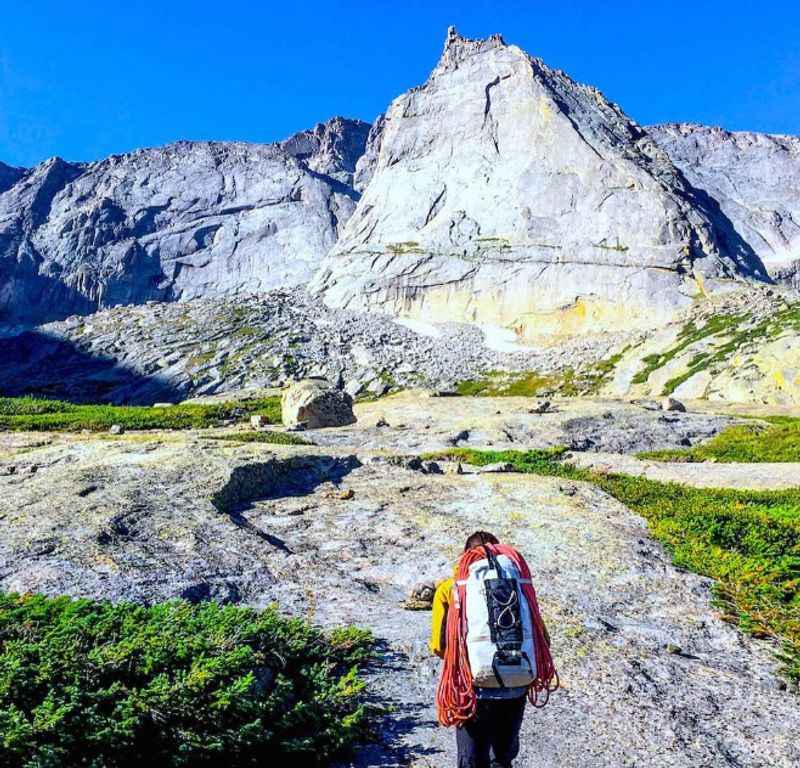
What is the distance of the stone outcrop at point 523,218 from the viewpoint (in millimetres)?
115125

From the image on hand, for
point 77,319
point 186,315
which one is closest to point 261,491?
point 186,315

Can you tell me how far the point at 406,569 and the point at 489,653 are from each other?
6.59 m

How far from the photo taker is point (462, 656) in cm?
582

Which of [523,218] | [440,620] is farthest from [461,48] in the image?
[440,620]

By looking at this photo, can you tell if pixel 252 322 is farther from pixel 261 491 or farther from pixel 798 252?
pixel 798 252

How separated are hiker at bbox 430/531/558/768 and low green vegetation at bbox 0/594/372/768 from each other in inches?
47.9

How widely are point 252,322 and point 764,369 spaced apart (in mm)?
88378

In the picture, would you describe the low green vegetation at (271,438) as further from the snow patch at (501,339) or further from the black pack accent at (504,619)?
the snow patch at (501,339)

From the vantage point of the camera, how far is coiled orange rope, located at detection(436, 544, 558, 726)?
5812mm

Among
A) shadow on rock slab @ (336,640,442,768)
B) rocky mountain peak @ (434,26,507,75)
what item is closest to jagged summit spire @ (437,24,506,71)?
rocky mountain peak @ (434,26,507,75)

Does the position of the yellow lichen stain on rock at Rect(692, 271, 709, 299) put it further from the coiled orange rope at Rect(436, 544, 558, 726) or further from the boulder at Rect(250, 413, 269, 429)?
the coiled orange rope at Rect(436, 544, 558, 726)

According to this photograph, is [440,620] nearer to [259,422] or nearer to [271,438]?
[271,438]

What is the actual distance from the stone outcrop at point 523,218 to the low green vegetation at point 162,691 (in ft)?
357

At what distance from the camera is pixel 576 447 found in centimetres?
2880
